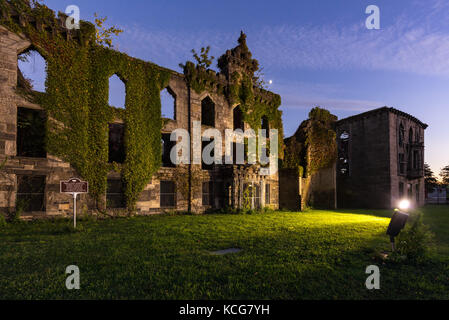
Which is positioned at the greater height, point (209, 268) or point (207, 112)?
point (207, 112)

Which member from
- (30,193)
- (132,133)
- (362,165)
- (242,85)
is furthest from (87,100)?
(362,165)

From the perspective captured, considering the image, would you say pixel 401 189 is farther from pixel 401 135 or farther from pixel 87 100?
pixel 87 100

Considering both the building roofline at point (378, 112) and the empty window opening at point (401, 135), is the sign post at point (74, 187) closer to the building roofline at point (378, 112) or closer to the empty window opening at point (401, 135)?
the building roofline at point (378, 112)

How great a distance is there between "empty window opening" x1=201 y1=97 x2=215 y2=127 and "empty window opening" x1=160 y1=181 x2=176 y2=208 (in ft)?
19.2

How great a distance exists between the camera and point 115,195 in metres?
13.6

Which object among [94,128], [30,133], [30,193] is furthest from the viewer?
[94,128]

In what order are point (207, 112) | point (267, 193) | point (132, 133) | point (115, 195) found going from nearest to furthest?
point (115, 195), point (132, 133), point (207, 112), point (267, 193)

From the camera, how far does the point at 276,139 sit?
71.7ft

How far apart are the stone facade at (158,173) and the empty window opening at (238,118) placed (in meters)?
1.22

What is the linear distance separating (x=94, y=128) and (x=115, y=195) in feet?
13.5

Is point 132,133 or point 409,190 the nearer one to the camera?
point 132,133

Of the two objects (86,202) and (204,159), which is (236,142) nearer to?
(204,159)

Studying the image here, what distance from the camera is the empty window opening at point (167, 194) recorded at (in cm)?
1530

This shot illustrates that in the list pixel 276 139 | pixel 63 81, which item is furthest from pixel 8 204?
pixel 276 139
